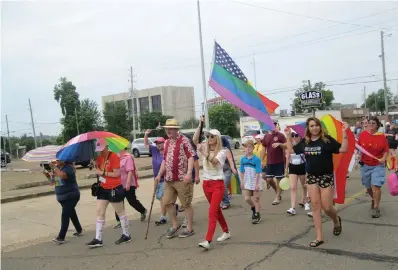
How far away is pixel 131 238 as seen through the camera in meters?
6.55

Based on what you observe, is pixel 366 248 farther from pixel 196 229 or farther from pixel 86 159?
pixel 86 159

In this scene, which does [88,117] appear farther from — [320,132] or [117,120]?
[320,132]

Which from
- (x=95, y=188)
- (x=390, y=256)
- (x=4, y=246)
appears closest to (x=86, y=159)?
(x=95, y=188)

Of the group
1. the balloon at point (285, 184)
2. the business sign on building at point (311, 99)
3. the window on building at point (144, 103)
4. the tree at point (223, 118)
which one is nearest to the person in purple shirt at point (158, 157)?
the balloon at point (285, 184)

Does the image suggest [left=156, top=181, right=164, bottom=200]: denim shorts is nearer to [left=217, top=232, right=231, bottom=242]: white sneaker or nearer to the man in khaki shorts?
the man in khaki shorts

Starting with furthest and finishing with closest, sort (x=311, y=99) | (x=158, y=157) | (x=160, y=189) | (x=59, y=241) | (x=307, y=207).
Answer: (x=311, y=99) → (x=158, y=157) → (x=307, y=207) → (x=160, y=189) → (x=59, y=241)

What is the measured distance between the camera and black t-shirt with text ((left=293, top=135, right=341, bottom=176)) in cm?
526

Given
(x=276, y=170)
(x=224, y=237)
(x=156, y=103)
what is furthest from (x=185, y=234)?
(x=156, y=103)

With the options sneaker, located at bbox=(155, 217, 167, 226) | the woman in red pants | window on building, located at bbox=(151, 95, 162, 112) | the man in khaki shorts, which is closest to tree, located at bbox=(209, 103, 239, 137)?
window on building, located at bbox=(151, 95, 162, 112)

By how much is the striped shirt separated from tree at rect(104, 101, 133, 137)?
49326mm

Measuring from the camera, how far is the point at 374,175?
21.7 feet

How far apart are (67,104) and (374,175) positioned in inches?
2012

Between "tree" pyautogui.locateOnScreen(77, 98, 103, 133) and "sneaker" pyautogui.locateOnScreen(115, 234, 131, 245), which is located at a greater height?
"tree" pyautogui.locateOnScreen(77, 98, 103, 133)

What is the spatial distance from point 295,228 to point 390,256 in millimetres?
1788
